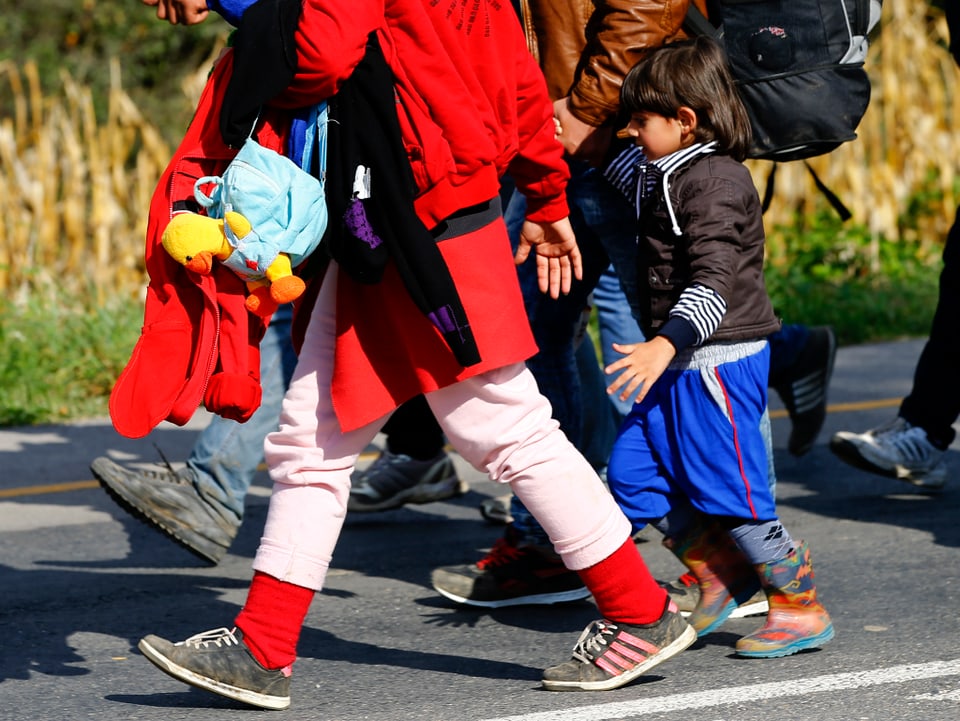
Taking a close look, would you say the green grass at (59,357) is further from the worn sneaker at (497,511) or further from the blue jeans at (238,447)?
the worn sneaker at (497,511)

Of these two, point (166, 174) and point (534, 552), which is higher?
point (166, 174)

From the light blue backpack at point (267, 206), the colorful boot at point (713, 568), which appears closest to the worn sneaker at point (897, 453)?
the colorful boot at point (713, 568)

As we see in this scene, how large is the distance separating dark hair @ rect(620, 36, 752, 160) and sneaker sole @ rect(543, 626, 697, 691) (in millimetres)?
1112

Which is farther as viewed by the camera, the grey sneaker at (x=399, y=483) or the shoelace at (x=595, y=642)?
the grey sneaker at (x=399, y=483)

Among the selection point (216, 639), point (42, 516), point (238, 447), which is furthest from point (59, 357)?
point (216, 639)

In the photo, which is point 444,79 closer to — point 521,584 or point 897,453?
point 521,584

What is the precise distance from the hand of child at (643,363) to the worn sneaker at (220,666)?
914 millimetres

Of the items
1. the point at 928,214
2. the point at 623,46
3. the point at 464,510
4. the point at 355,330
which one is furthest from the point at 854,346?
the point at 355,330

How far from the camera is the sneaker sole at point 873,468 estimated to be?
5309 millimetres

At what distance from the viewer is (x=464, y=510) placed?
5.48 meters

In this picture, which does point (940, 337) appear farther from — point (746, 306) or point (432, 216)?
point (432, 216)

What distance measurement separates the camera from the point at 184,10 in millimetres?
3182

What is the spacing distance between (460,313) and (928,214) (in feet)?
27.1

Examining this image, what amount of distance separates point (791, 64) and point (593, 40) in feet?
1.64
